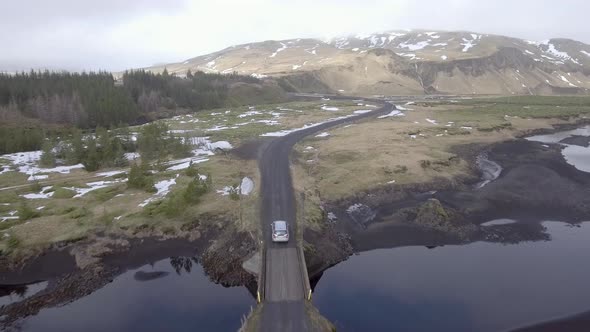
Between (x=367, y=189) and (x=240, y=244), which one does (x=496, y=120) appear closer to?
(x=367, y=189)

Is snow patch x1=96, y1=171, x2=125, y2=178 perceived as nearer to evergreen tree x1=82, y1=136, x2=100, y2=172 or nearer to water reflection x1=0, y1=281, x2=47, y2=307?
evergreen tree x1=82, y1=136, x2=100, y2=172

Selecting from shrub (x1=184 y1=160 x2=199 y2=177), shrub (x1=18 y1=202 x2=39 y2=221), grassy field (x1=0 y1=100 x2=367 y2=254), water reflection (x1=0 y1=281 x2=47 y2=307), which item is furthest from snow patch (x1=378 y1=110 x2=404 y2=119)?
water reflection (x1=0 y1=281 x2=47 y2=307)

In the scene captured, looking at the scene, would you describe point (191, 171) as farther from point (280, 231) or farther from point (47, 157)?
point (47, 157)

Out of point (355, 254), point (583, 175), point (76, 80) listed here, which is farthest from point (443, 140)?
point (76, 80)

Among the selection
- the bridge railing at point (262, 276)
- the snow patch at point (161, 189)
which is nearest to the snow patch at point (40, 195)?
the snow patch at point (161, 189)

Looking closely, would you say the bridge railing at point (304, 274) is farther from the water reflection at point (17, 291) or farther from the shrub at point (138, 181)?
the shrub at point (138, 181)
